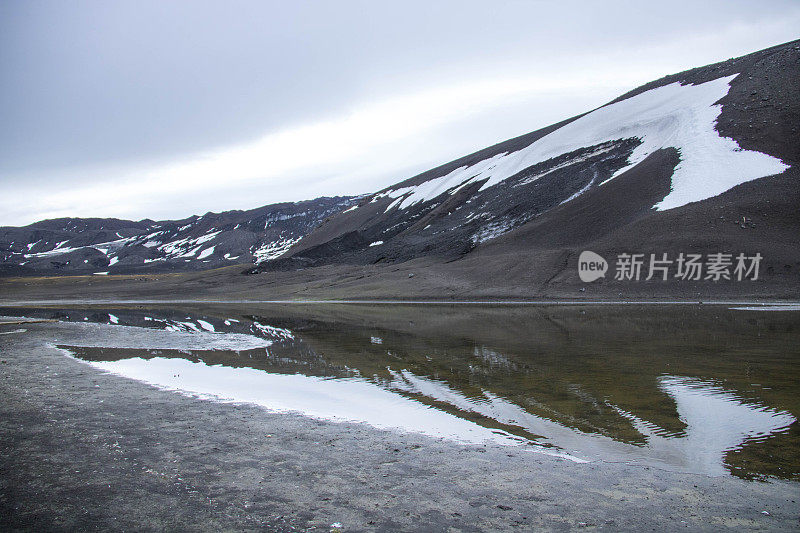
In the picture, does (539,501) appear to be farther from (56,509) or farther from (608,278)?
(608,278)

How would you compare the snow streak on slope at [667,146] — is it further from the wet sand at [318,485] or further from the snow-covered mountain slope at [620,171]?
the wet sand at [318,485]

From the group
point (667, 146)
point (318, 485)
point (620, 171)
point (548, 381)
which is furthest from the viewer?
point (620, 171)

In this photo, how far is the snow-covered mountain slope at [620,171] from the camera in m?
57.1

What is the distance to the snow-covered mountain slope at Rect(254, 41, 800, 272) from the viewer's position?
5706cm

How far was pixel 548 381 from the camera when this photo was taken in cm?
1390

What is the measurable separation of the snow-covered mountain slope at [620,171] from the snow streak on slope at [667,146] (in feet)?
0.69

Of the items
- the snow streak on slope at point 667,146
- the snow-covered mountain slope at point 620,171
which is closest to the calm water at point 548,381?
the snow streak on slope at point 667,146

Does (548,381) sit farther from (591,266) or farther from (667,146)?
(667,146)

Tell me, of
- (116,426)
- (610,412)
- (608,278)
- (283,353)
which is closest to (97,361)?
(283,353)

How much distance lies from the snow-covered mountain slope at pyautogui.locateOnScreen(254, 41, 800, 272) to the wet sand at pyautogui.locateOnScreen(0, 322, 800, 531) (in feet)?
161

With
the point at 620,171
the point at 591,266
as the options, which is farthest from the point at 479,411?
the point at 620,171

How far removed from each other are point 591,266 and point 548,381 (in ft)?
128

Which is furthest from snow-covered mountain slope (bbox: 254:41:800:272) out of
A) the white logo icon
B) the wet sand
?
the wet sand

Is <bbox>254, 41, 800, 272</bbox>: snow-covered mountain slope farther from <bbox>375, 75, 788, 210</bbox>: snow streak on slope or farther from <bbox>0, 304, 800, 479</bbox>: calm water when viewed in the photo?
<bbox>0, 304, 800, 479</bbox>: calm water
